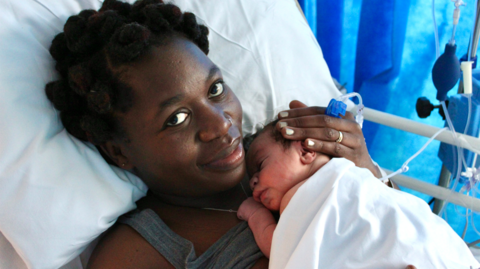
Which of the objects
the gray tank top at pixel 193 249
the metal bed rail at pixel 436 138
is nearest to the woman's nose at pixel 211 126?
the gray tank top at pixel 193 249

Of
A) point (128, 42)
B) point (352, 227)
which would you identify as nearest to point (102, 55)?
point (128, 42)

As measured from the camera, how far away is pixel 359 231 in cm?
104

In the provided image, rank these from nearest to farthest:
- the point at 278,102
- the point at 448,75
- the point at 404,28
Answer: the point at 448,75 → the point at 278,102 → the point at 404,28

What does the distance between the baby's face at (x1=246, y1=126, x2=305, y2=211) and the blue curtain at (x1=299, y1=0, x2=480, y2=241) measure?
108 centimetres

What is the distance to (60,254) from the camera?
3.89 ft

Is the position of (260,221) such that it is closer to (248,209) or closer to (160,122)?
(248,209)

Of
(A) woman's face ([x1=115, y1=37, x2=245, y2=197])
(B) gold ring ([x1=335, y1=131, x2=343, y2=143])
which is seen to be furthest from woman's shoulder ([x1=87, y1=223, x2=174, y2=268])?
(B) gold ring ([x1=335, y1=131, x2=343, y2=143])

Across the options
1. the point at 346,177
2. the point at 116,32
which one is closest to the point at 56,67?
the point at 116,32

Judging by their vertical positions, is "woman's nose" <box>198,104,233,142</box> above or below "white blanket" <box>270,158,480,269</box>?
above

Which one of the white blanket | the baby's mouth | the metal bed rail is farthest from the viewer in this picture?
the metal bed rail

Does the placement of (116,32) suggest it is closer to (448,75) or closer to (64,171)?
(64,171)

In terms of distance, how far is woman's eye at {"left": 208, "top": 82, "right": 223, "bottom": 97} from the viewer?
1.24 meters

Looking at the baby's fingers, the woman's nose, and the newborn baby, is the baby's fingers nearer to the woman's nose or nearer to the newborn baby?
the newborn baby

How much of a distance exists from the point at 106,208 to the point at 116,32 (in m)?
0.58
